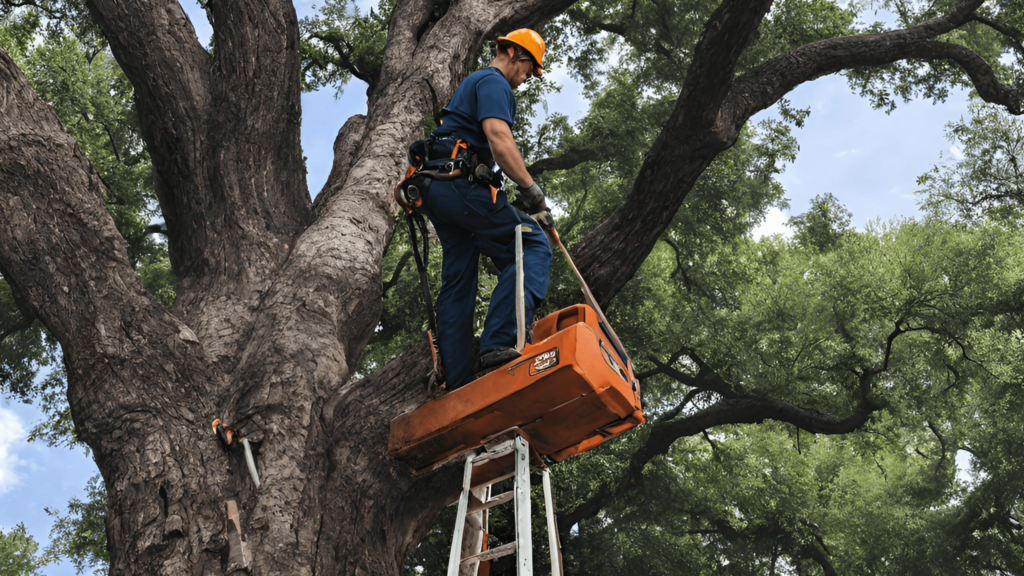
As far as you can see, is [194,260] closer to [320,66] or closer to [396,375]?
[396,375]

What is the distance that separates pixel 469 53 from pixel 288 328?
4258mm

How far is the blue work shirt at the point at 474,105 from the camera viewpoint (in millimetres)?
3896

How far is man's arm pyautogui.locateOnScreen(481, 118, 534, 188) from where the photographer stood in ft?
12.3

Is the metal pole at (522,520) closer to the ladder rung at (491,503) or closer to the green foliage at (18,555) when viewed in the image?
the ladder rung at (491,503)

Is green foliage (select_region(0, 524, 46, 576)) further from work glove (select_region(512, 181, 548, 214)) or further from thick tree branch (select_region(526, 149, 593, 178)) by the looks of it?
work glove (select_region(512, 181, 548, 214))

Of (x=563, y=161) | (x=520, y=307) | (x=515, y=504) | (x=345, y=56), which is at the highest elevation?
(x=563, y=161)

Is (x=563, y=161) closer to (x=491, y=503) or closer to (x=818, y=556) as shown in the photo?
(x=818, y=556)

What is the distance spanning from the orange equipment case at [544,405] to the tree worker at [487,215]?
206mm

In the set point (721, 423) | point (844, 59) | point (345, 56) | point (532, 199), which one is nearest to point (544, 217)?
point (532, 199)

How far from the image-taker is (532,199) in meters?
4.04

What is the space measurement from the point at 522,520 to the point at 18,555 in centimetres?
2442

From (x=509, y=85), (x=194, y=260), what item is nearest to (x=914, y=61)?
(x=509, y=85)

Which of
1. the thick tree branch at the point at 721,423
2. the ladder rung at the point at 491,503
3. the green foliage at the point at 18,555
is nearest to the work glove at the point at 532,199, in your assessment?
the ladder rung at the point at 491,503

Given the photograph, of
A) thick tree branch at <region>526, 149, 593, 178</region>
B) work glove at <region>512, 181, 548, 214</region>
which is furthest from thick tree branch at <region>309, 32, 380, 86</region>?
work glove at <region>512, 181, 548, 214</region>
